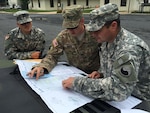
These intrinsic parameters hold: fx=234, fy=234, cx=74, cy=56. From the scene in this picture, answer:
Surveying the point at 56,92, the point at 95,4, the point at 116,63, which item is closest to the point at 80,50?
the point at 56,92

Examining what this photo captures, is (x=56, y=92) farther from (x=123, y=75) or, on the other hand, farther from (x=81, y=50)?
(x=81, y=50)

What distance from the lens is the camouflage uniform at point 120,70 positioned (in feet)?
3.89

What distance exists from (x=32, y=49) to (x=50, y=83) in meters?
1.40

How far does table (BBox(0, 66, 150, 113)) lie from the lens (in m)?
1.15

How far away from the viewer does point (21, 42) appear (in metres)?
2.76

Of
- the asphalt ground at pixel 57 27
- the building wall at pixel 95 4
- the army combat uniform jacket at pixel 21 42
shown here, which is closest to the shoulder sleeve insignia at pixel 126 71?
the army combat uniform jacket at pixel 21 42

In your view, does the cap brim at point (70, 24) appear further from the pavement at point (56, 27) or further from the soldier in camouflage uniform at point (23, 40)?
the pavement at point (56, 27)

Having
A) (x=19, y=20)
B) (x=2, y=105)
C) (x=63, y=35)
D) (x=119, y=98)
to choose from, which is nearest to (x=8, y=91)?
(x=2, y=105)

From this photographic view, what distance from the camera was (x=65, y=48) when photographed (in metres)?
2.20

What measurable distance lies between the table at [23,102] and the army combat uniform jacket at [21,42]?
4.01ft

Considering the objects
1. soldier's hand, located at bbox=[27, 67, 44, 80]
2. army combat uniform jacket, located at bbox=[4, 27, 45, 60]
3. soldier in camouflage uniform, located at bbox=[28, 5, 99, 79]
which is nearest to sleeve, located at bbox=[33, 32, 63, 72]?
soldier in camouflage uniform, located at bbox=[28, 5, 99, 79]

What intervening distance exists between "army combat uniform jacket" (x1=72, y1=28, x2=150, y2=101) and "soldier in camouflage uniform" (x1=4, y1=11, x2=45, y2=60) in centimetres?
125

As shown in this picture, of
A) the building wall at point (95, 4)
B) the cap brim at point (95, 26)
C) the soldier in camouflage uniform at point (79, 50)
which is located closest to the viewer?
the cap brim at point (95, 26)

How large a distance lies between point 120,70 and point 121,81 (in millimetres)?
56
